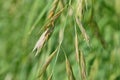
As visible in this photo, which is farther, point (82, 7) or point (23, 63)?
point (23, 63)

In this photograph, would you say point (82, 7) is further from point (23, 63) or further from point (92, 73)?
point (23, 63)

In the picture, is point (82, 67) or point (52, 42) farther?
point (52, 42)

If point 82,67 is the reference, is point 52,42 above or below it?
below

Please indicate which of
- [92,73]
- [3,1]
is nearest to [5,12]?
[3,1]

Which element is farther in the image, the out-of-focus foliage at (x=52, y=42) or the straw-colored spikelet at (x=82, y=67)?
the out-of-focus foliage at (x=52, y=42)

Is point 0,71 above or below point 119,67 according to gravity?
above

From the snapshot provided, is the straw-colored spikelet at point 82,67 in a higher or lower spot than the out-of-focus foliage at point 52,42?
higher

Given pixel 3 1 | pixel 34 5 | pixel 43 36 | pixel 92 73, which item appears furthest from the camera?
pixel 3 1

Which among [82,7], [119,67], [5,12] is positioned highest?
[82,7]
